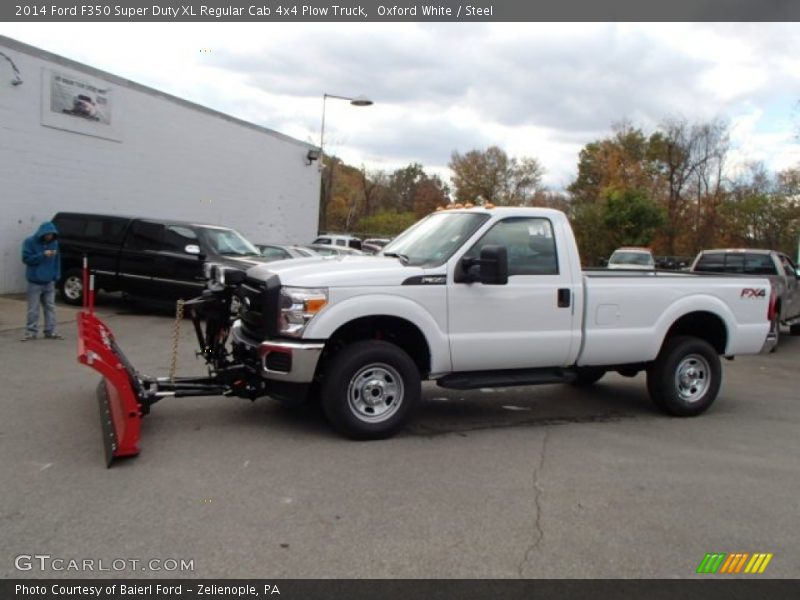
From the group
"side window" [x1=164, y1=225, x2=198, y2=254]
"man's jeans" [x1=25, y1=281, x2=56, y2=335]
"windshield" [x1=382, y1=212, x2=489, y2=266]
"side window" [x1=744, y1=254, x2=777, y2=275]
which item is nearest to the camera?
"windshield" [x1=382, y1=212, x2=489, y2=266]

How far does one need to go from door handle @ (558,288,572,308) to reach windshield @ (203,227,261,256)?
8.64 meters

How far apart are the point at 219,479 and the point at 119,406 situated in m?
1.32

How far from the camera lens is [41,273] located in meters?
9.77

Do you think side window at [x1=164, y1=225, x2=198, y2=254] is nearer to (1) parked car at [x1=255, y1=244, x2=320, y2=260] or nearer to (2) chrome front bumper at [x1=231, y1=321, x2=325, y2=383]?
(1) parked car at [x1=255, y1=244, x2=320, y2=260]

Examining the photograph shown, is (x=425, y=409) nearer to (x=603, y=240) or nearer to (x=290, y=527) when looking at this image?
(x=290, y=527)

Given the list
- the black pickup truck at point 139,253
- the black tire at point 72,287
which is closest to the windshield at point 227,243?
the black pickup truck at point 139,253

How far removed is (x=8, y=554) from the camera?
11.6ft

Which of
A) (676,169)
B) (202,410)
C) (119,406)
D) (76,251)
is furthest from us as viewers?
(676,169)

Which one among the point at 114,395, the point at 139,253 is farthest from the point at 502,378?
the point at 139,253

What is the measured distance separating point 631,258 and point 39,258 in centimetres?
2163

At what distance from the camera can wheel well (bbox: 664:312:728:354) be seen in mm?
7394

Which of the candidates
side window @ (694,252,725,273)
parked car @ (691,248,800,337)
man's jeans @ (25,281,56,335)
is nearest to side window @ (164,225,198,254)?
man's jeans @ (25,281,56,335)

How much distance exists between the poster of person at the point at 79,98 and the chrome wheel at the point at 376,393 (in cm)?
1279

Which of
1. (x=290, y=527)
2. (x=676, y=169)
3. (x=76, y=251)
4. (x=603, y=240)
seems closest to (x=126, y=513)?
(x=290, y=527)
